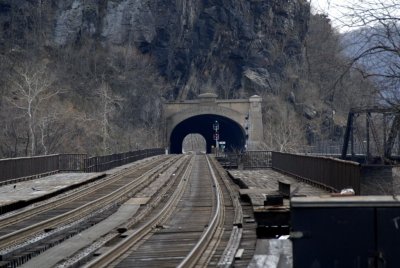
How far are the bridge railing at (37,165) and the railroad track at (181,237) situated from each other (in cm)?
960

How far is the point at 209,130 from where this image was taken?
368 feet

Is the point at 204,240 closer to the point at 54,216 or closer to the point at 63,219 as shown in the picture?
the point at 63,219

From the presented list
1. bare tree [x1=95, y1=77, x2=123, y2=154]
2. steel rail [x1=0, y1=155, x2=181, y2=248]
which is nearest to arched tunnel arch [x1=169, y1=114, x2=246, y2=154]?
bare tree [x1=95, y1=77, x2=123, y2=154]

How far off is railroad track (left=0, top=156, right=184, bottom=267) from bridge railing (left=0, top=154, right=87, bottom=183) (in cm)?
368

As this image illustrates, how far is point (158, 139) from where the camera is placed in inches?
3487

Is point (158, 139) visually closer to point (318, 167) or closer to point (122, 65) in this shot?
point (122, 65)

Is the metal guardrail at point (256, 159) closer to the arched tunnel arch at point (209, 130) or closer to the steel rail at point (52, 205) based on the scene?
the steel rail at point (52, 205)

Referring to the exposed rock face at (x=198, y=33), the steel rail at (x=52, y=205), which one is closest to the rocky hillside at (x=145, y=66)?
the exposed rock face at (x=198, y=33)

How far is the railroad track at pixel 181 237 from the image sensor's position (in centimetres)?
1208

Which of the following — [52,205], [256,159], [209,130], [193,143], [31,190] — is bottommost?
[52,205]

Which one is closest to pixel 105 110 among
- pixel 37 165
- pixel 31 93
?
pixel 31 93

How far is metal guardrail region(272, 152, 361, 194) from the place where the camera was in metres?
20.4

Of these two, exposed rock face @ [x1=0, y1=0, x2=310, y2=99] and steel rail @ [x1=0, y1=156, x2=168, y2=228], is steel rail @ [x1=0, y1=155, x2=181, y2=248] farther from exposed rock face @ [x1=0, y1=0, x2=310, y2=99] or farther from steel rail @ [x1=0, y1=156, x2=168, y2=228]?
exposed rock face @ [x1=0, y1=0, x2=310, y2=99]

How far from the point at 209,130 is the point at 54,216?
93.1 meters
